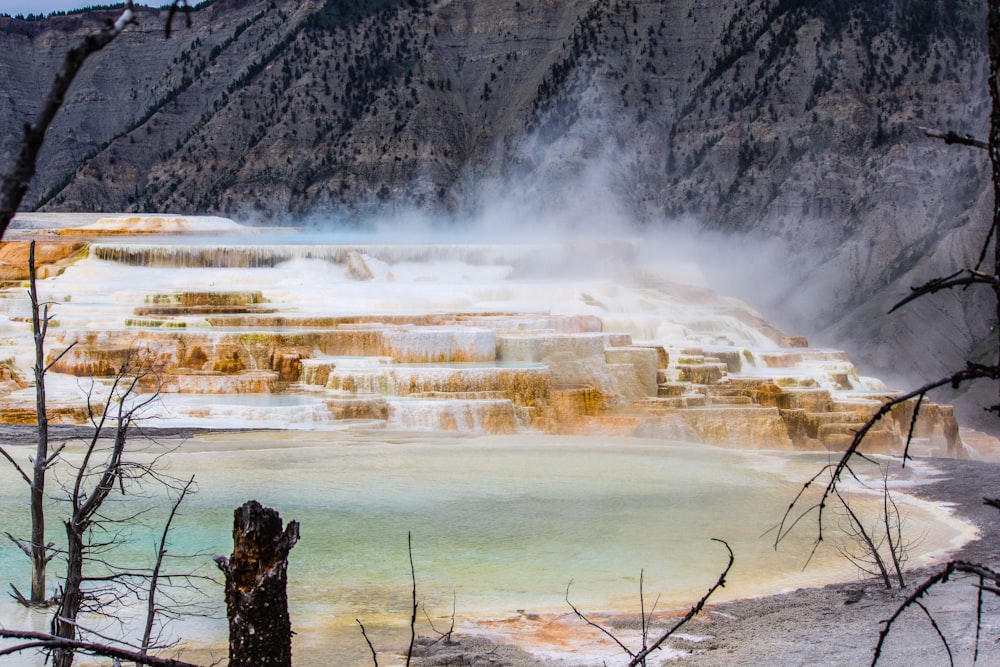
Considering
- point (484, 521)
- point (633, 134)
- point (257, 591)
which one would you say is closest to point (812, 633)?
point (484, 521)

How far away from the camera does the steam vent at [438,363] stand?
16.3m

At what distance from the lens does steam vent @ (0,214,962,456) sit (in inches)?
641

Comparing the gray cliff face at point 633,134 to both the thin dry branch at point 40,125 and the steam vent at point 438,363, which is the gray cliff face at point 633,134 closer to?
the steam vent at point 438,363

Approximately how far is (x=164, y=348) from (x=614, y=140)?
3375 cm

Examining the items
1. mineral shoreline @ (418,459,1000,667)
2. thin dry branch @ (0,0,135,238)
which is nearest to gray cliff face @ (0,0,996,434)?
mineral shoreline @ (418,459,1000,667)

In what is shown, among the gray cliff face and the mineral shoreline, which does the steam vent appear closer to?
the mineral shoreline

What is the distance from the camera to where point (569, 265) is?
3003cm

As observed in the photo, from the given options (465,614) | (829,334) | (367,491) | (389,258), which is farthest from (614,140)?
(465,614)

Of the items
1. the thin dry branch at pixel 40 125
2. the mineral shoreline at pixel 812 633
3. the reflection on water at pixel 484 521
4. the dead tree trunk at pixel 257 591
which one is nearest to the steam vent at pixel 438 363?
the reflection on water at pixel 484 521

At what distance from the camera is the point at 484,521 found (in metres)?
10.2

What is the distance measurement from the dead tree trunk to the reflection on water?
135 inches

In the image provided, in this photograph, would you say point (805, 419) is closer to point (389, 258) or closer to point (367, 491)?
point (367, 491)

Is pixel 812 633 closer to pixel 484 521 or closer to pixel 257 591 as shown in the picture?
pixel 484 521

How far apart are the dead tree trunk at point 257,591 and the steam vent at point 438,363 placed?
996 centimetres
